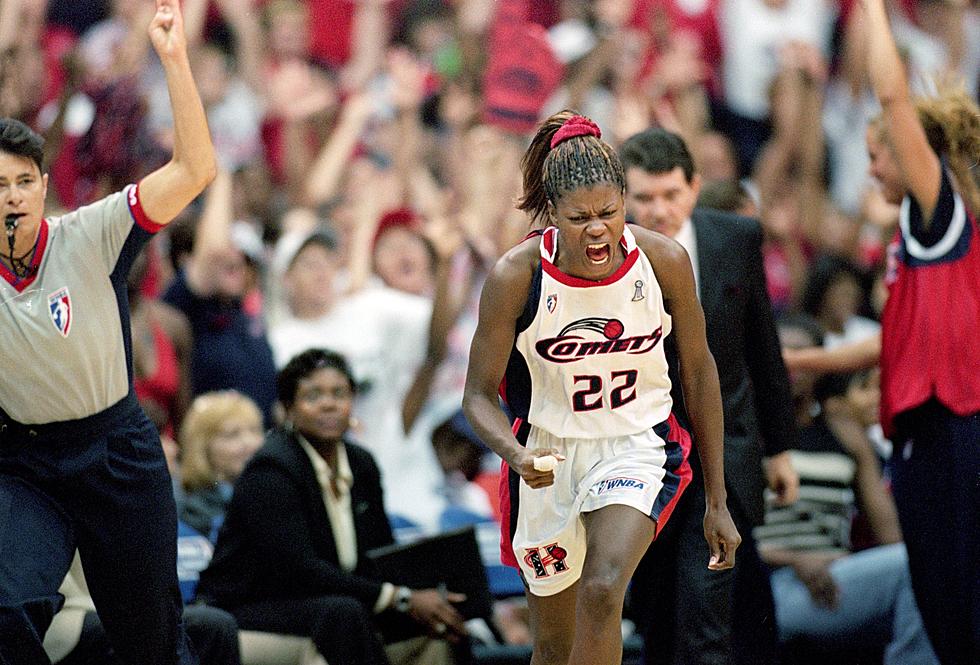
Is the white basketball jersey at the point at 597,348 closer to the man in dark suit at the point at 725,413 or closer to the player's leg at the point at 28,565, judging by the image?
the man in dark suit at the point at 725,413

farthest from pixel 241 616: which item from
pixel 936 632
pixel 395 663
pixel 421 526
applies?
pixel 936 632

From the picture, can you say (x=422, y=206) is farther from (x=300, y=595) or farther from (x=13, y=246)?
(x=13, y=246)

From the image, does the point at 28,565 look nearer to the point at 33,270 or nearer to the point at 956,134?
the point at 33,270

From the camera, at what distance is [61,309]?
14.4ft

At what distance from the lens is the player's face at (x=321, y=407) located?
5.92m

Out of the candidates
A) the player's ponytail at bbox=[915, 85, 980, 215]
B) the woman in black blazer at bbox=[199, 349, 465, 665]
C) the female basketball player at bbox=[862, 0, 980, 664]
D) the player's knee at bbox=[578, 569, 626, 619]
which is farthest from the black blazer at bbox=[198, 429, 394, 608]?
the player's ponytail at bbox=[915, 85, 980, 215]

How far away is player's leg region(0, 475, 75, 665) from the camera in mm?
Answer: 4254

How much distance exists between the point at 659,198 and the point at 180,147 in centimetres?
162

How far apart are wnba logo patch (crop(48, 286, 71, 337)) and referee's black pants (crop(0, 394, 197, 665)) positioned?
291mm

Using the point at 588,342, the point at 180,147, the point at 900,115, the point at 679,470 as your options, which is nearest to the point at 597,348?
the point at 588,342

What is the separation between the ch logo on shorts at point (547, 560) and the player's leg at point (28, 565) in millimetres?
1412

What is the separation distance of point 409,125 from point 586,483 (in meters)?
5.19

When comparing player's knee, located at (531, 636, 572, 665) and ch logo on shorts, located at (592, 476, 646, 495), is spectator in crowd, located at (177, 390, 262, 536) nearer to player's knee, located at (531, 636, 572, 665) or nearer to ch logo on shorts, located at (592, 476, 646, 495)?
player's knee, located at (531, 636, 572, 665)

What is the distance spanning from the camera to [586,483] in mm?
4109
